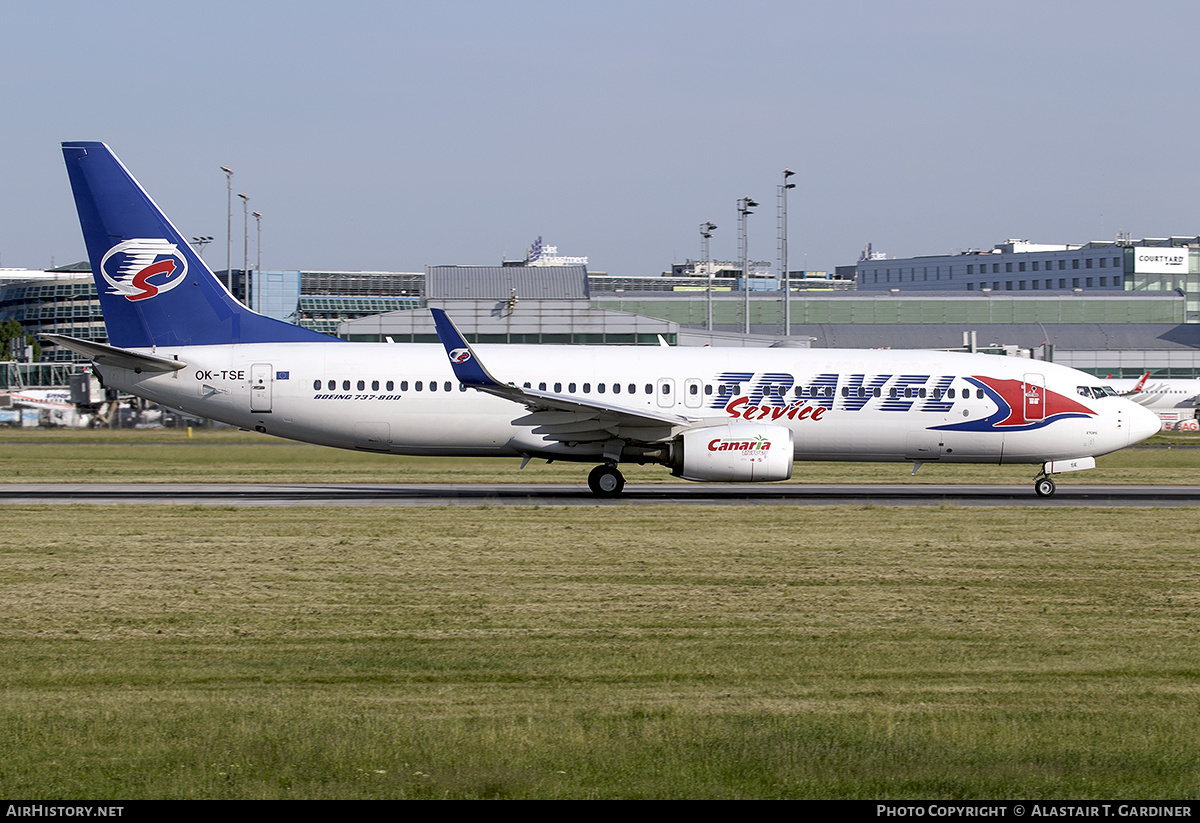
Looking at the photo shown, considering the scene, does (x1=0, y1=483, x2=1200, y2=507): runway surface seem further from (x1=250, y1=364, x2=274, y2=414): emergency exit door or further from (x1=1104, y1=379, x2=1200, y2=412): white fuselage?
(x1=1104, y1=379, x2=1200, y2=412): white fuselage

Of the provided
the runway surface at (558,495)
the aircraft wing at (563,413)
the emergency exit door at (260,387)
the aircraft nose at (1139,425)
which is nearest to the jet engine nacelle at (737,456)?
the runway surface at (558,495)

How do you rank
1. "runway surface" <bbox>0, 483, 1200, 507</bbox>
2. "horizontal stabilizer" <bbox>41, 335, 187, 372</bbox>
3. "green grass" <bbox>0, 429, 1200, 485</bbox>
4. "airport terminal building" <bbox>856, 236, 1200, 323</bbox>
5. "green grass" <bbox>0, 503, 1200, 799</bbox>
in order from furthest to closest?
"airport terminal building" <bbox>856, 236, 1200, 323</bbox> → "green grass" <bbox>0, 429, 1200, 485</bbox> → "horizontal stabilizer" <bbox>41, 335, 187, 372</bbox> → "runway surface" <bbox>0, 483, 1200, 507</bbox> → "green grass" <bbox>0, 503, 1200, 799</bbox>

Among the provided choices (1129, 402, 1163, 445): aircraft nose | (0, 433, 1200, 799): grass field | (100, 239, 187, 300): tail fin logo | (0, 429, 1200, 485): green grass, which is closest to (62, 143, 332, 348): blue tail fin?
(100, 239, 187, 300): tail fin logo

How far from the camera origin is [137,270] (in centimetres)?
2642

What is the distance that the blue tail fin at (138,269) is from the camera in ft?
85.9

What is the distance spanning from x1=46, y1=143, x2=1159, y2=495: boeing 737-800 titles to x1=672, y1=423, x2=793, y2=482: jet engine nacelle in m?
0.67

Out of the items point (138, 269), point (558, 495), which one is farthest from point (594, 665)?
point (138, 269)

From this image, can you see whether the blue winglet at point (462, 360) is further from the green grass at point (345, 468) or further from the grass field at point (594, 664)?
the green grass at point (345, 468)

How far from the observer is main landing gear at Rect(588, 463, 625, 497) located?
25.9 m

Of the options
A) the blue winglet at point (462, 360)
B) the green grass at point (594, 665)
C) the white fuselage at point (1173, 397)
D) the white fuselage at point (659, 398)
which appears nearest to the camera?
the green grass at point (594, 665)

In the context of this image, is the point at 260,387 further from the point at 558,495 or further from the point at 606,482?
the point at 606,482

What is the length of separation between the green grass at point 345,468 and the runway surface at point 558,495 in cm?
208

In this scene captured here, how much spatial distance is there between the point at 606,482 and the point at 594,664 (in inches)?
621

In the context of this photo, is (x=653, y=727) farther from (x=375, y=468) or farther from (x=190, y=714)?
(x=375, y=468)
